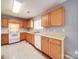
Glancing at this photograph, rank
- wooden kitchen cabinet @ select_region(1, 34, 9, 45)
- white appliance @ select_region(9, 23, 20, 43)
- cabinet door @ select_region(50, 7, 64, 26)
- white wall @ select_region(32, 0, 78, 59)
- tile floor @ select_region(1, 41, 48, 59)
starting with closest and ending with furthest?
white wall @ select_region(32, 0, 78, 59), cabinet door @ select_region(50, 7, 64, 26), tile floor @ select_region(1, 41, 48, 59), wooden kitchen cabinet @ select_region(1, 34, 9, 45), white appliance @ select_region(9, 23, 20, 43)

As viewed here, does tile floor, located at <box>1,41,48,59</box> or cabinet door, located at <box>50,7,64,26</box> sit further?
tile floor, located at <box>1,41,48,59</box>

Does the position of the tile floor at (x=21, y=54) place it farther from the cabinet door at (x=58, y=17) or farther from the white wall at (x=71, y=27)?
the cabinet door at (x=58, y=17)

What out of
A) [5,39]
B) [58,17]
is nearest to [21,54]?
[58,17]

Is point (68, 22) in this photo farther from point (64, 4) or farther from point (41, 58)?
point (41, 58)

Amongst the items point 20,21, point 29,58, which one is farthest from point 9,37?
point 29,58

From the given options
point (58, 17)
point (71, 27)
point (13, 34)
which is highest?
point (58, 17)

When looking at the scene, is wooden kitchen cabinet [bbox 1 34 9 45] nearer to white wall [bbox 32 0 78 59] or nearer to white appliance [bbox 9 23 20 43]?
white appliance [bbox 9 23 20 43]

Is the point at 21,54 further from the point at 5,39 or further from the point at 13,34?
the point at 13,34

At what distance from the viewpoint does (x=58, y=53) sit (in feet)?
8.18

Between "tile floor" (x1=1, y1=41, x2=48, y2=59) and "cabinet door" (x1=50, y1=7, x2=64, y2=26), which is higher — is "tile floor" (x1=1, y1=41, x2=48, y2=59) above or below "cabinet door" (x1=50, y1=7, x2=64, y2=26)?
below

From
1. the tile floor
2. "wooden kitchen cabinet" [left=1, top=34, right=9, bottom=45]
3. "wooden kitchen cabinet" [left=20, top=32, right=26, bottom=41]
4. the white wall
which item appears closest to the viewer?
the white wall

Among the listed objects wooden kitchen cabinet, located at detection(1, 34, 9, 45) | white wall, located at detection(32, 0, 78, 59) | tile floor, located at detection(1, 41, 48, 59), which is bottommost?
tile floor, located at detection(1, 41, 48, 59)

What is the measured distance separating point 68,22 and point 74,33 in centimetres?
42

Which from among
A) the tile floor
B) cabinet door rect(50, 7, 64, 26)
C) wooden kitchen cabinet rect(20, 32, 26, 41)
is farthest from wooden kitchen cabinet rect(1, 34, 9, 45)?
cabinet door rect(50, 7, 64, 26)
